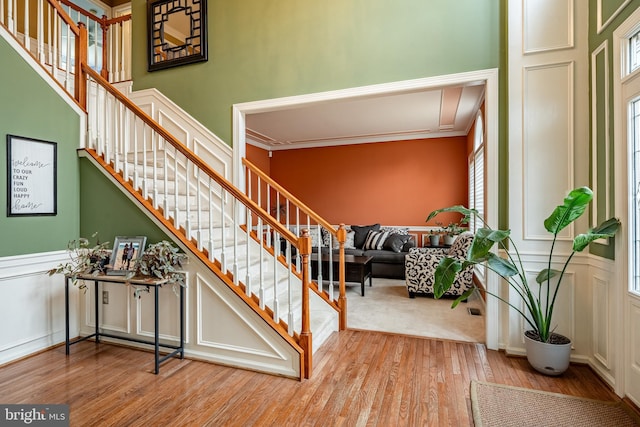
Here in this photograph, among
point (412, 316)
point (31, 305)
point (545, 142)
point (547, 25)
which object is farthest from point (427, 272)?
point (31, 305)

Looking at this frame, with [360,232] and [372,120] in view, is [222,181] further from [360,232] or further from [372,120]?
[360,232]

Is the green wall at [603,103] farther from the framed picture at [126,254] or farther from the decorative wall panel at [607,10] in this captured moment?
the framed picture at [126,254]

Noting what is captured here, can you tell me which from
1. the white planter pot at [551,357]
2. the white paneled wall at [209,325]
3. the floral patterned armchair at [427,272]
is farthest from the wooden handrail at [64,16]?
the white planter pot at [551,357]

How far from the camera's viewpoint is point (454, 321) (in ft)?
12.5

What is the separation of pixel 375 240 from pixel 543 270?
3.98 metres

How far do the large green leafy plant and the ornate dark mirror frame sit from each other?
3659 mm

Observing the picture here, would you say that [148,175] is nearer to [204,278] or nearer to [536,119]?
[204,278]

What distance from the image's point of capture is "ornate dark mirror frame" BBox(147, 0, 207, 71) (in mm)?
4102

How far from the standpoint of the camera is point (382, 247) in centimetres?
654

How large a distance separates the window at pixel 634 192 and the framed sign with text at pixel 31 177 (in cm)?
467

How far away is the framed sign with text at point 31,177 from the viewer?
285 centimetres

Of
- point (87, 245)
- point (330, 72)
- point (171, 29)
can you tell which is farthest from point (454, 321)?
point (171, 29)

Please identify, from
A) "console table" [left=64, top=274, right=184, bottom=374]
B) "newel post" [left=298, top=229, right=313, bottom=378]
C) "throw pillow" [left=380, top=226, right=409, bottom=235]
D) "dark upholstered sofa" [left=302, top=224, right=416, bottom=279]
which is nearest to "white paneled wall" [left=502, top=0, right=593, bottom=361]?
"newel post" [left=298, top=229, right=313, bottom=378]

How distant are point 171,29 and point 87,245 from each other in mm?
4151
